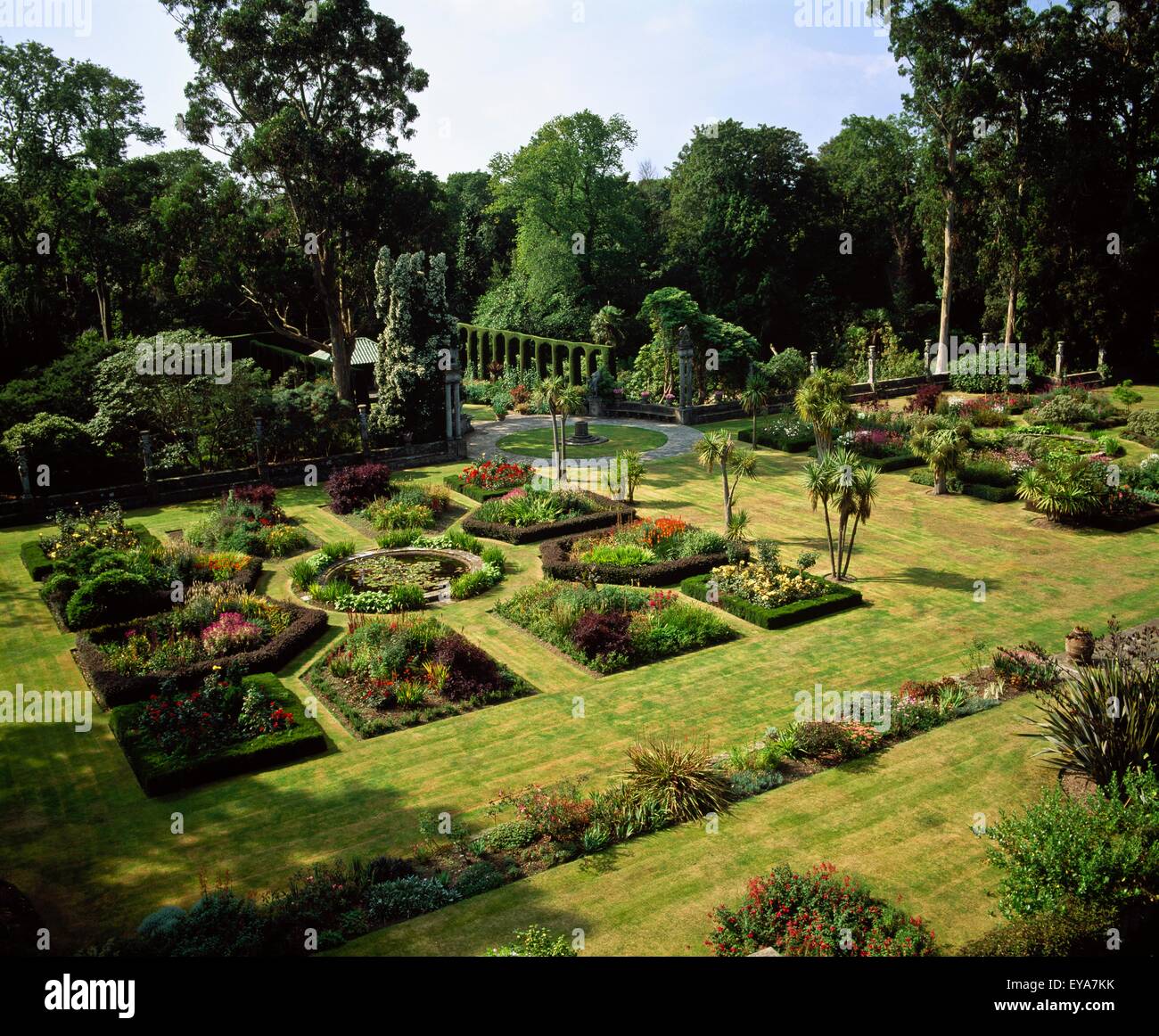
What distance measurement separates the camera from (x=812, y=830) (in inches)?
443

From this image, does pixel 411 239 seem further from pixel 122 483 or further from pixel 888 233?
pixel 888 233

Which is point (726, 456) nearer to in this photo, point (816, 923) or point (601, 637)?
point (601, 637)

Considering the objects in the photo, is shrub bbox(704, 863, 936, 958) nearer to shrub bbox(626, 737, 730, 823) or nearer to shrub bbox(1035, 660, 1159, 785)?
shrub bbox(626, 737, 730, 823)

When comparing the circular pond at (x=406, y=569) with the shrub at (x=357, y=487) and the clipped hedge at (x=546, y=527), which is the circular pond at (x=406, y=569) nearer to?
the clipped hedge at (x=546, y=527)

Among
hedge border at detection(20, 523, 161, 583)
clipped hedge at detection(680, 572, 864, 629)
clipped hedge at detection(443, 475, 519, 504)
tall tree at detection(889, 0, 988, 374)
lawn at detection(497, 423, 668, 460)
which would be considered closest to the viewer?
clipped hedge at detection(680, 572, 864, 629)

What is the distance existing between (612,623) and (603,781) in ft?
15.3

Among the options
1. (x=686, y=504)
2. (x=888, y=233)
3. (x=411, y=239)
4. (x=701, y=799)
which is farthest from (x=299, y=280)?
(x=701, y=799)

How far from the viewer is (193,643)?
16516mm

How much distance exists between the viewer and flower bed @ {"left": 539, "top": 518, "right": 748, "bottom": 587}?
20.1 m

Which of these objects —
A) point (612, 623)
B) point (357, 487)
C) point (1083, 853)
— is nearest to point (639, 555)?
point (612, 623)

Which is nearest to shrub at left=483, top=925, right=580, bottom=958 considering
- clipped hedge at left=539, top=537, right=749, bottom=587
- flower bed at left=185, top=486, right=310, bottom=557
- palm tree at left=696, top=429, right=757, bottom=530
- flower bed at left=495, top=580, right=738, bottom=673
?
flower bed at left=495, top=580, right=738, bottom=673

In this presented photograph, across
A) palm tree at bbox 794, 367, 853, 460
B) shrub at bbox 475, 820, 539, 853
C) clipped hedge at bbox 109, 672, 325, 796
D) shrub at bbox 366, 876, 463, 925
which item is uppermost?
palm tree at bbox 794, 367, 853, 460

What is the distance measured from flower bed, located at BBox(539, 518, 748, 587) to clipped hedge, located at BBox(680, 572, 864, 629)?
101 centimetres

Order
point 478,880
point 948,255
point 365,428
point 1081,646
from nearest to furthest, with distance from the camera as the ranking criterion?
1. point 478,880
2. point 1081,646
3. point 365,428
4. point 948,255
